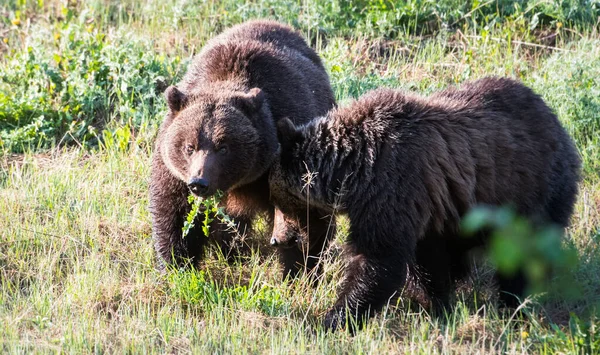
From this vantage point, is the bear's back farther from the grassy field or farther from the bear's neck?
the grassy field

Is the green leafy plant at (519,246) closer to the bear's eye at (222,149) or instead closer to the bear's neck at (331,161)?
the bear's neck at (331,161)

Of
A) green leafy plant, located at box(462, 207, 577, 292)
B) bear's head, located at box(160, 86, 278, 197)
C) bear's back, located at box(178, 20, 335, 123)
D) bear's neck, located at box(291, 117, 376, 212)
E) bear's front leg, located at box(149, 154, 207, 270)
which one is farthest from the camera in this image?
bear's back, located at box(178, 20, 335, 123)

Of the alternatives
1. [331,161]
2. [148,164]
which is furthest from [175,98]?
[148,164]

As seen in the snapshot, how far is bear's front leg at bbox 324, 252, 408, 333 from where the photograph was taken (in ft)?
17.6

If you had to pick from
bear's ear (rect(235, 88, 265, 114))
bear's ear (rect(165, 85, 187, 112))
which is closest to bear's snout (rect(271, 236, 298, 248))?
bear's ear (rect(235, 88, 265, 114))

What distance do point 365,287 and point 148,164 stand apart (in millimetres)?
3315

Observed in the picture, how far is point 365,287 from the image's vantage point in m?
5.43

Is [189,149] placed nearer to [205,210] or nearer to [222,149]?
[222,149]

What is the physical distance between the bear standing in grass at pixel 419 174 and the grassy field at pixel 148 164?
375mm

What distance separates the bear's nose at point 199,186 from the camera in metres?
5.61

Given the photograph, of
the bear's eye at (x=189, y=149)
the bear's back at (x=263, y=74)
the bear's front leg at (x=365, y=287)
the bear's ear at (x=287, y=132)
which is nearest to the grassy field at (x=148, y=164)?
the bear's front leg at (x=365, y=287)

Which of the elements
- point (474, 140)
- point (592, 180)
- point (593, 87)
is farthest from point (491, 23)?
point (474, 140)

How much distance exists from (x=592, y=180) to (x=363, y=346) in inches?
136

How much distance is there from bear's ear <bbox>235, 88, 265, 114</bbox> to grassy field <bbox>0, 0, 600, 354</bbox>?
1.23 metres
